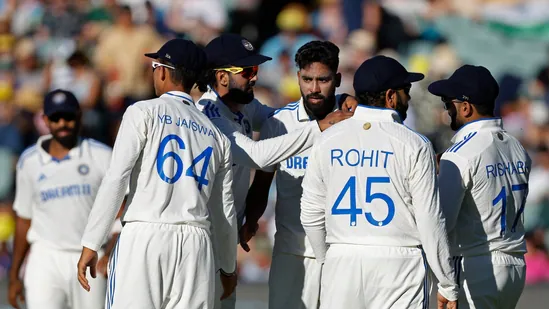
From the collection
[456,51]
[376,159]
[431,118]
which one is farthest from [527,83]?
[376,159]

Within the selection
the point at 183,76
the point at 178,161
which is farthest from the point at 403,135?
the point at 183,76

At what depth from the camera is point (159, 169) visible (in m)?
6.30

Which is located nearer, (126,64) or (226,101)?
(226,101)

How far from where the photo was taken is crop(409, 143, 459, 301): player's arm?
6082 millimetres

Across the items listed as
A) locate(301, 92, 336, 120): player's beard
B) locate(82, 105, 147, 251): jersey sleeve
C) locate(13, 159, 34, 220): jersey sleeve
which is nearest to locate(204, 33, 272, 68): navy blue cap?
locate(301, 92, 336, 120): player's beard

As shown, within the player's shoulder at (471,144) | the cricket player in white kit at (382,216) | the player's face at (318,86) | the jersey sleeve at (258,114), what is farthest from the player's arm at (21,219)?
the player's shoulder at (471,144)

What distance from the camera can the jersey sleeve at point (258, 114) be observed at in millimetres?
7858

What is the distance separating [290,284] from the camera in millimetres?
7598

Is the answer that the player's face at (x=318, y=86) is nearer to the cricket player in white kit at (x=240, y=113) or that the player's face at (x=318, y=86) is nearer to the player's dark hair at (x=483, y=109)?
the cricket player in white kit at (x=240, y=113)

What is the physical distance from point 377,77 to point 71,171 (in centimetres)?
319

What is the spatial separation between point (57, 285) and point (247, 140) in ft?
7.67

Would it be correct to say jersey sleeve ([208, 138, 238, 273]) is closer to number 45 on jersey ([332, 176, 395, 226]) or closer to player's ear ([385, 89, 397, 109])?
number 45 on jersey ([332, 176, 395, 226])

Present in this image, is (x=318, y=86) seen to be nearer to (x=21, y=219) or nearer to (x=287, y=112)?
(x=287, y=112)

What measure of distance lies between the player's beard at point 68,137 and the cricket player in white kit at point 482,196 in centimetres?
315
